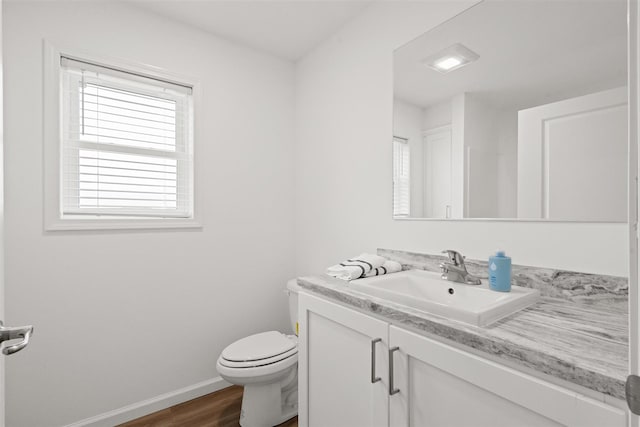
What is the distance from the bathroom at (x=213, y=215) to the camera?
152cm

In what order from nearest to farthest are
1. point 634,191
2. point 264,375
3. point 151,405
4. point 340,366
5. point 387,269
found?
point 634,191 < point 340,366 < point 387,269 < point 264,375 < point 151,405

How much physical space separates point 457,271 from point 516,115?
683mm

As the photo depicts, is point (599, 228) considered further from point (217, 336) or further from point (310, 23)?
point (217, 336)

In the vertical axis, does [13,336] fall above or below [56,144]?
below

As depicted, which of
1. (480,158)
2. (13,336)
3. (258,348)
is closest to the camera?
(13,336)

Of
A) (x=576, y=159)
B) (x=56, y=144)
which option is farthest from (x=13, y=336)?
(x=576, y=159)

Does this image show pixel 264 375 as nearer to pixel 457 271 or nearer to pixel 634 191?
pixel 457 271

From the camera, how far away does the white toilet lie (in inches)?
63.9

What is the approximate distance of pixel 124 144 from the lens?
186 centimetres

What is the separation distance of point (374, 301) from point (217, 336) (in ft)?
4.84

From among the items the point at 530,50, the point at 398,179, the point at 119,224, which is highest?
the point at 530,50

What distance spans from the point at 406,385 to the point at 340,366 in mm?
324

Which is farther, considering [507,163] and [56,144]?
[56,144]

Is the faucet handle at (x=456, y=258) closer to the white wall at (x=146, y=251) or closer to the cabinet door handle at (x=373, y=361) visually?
the cabinet door handle at (x=373, y=361)
